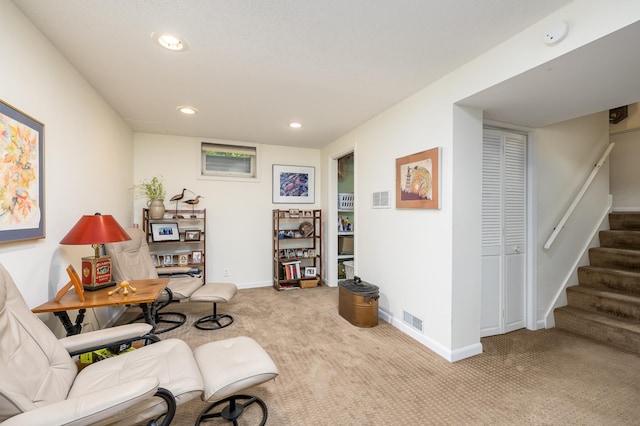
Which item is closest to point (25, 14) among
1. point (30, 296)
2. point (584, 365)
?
point (30, 296)

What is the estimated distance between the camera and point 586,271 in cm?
323

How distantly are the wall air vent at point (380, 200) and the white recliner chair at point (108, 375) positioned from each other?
209 centimetres

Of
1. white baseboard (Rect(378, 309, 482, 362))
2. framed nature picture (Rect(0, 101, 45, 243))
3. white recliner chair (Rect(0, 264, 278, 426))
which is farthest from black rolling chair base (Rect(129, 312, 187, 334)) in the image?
white baseboard (Rect(378, 309, 482, 362))

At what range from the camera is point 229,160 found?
4.58 meters

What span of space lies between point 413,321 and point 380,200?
136cm

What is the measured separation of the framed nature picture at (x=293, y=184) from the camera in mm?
4770

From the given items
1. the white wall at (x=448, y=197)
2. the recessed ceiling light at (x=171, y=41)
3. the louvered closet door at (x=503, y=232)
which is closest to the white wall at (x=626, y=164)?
the louvered closet door at (x=503, y=232)

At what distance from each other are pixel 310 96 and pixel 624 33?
84.7 inches

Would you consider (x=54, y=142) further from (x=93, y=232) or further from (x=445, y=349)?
(x=445, y=349)

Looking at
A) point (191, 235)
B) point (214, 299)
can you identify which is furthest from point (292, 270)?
point (214, 299)

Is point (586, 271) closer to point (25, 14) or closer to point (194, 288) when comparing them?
point (194, 288)

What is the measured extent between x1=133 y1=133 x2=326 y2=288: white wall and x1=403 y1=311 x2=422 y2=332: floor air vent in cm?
257

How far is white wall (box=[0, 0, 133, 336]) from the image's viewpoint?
1589mm

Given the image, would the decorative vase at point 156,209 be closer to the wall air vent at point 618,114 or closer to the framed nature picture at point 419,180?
the framed nature picture at point 419,180
